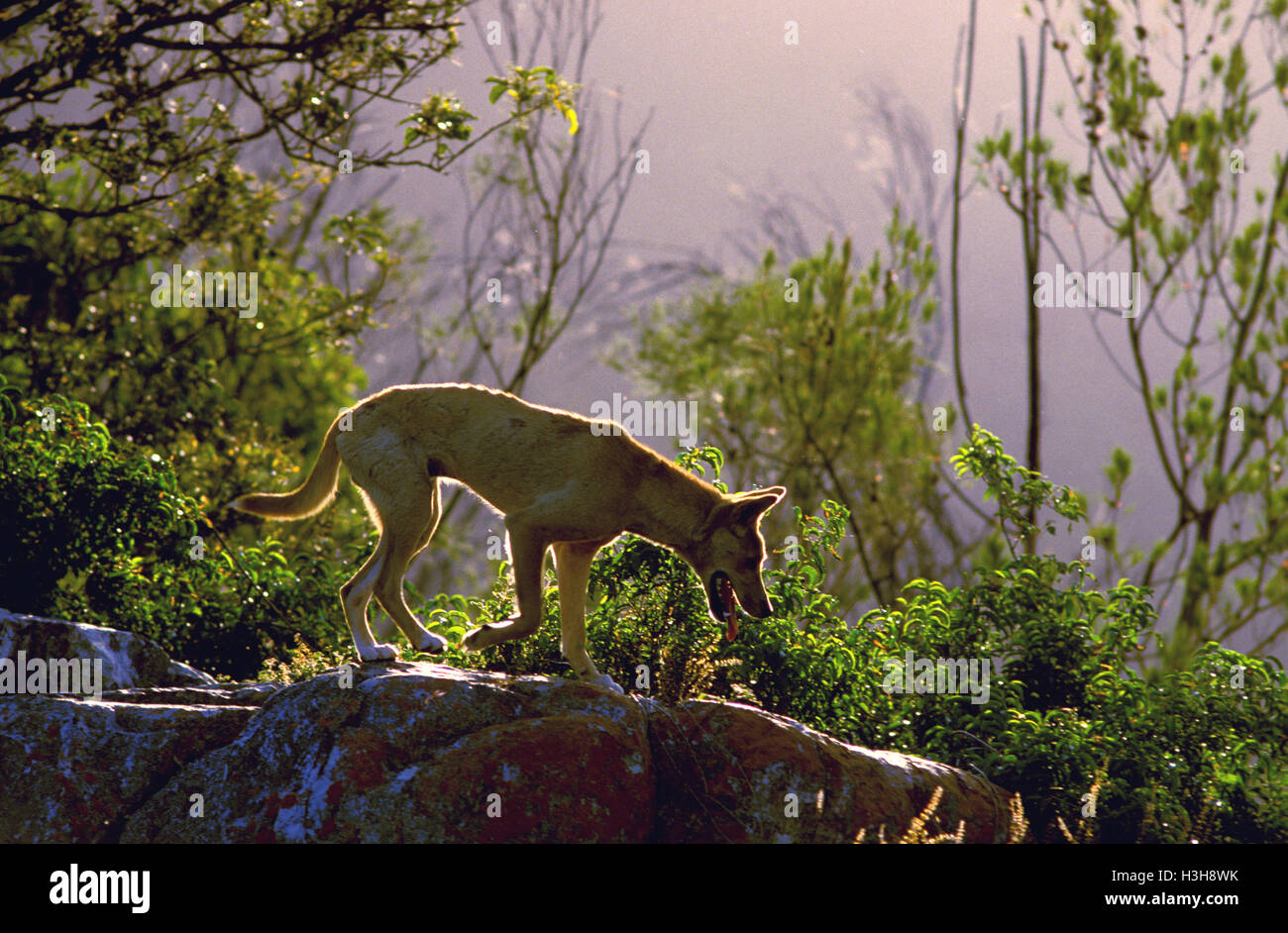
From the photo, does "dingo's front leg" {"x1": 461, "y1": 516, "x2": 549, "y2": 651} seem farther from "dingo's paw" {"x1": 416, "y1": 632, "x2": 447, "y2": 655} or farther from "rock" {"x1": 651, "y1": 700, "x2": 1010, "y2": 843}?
"rock" {"x1": 651, "y1": 700, "x2": 1010, "y2": 843}

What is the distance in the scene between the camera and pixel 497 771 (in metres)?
5.71

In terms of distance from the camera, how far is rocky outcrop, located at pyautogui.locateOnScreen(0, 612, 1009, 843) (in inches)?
222

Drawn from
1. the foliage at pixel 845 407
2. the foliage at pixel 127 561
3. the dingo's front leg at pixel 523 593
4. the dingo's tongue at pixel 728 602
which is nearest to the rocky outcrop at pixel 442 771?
the dingo's front leg at pixel 523 593

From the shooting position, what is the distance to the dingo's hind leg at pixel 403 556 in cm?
703

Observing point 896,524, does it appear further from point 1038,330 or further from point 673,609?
point 673,609

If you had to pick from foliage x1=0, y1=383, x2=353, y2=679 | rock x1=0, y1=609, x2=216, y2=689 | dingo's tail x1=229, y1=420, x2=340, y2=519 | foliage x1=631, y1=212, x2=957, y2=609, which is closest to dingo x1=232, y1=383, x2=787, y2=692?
dingo's tail x1=229, y1=420, x2=340, y2=519

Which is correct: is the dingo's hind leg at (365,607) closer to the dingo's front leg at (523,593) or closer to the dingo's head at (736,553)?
the dingo's front leg at (523,593)

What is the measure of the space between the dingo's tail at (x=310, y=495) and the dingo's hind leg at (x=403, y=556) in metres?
0.58

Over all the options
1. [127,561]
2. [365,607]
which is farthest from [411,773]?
[127,561]

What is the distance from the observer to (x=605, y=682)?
22.9 ft

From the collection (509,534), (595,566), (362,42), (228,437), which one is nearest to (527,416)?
(509,534)

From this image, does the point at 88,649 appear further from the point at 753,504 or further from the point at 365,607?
the point at 753,504
